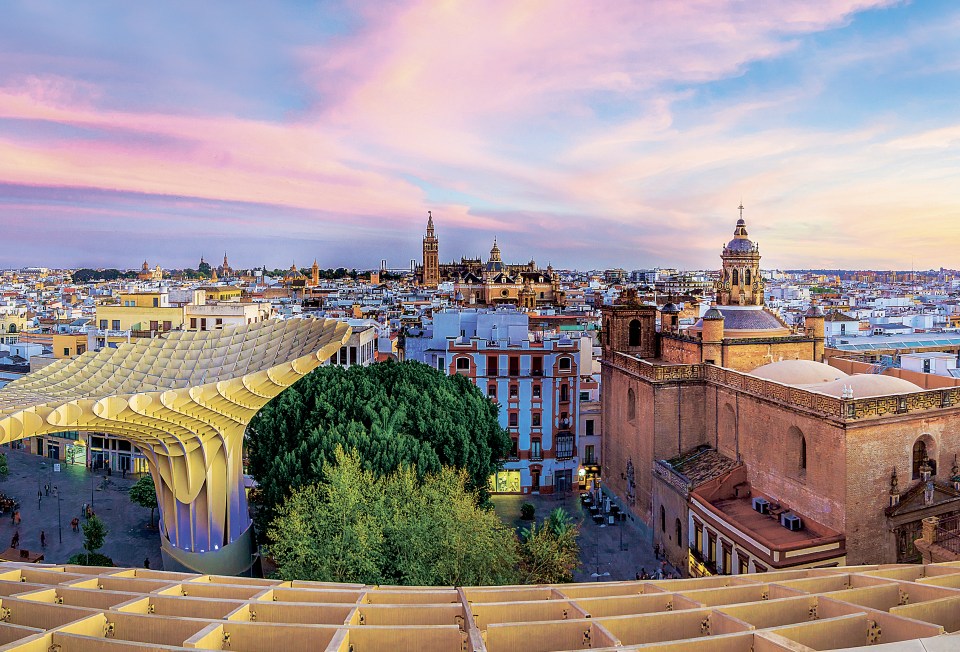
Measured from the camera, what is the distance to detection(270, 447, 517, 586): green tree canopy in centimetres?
Answer: 1717

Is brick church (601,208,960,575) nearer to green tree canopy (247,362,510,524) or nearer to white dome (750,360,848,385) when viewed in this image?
white dome (750,360,848,385)

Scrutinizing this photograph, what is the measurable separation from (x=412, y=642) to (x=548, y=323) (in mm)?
60179

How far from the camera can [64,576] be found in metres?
11.9

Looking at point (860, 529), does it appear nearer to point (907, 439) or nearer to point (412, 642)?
point (907, 439)

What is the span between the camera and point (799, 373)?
2725cm

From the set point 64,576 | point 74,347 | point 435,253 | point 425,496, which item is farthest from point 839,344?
point 435,253

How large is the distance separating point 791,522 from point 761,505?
1994mm

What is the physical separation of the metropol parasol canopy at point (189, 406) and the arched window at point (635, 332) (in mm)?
18360

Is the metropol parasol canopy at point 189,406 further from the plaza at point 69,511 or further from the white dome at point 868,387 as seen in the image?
the white dome at point 868,387

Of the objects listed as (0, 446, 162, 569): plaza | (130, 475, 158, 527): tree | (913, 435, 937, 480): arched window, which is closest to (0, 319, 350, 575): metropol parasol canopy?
(0, 446, 162, 569): plaza

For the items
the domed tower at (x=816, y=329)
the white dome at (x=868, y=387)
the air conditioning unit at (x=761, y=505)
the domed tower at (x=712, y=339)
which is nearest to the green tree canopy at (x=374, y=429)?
the air conditioning unit at (x=761, y=505)

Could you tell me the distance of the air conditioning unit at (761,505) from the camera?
24.6 meters

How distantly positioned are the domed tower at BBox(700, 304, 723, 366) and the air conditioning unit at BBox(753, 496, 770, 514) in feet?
26.9

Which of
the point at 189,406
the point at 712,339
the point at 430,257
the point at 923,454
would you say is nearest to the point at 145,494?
the point at 189,406
